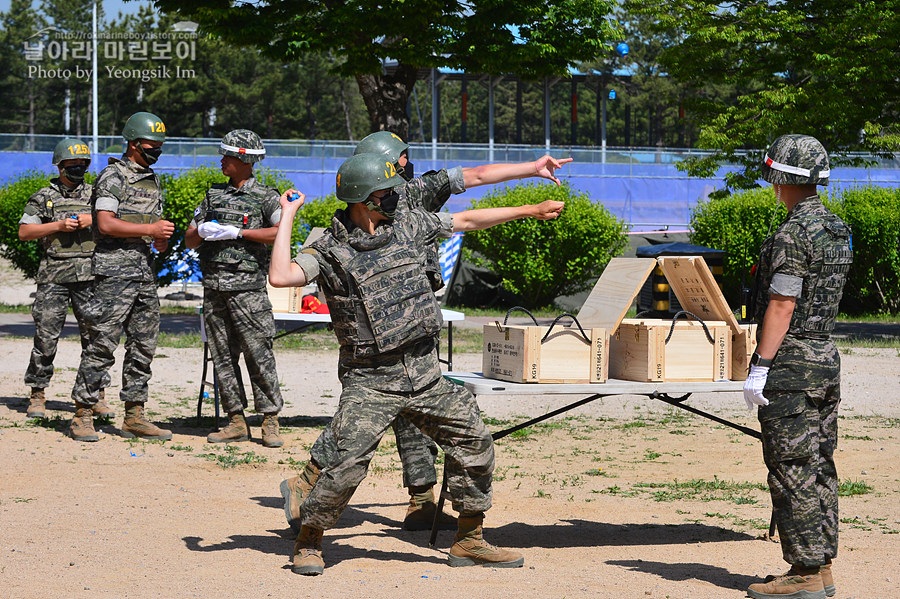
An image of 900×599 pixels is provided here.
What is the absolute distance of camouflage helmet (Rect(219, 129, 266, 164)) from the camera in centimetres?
839

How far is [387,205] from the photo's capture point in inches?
206

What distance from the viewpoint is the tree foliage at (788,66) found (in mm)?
18609

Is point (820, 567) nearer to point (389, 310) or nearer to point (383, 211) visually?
point (389, 310)

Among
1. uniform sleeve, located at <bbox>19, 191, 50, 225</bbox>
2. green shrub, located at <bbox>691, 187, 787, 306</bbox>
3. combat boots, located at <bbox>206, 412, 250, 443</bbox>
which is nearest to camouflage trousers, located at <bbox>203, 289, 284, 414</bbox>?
combat boots, located at <bbox>206, 412, 250, 443</bbox>

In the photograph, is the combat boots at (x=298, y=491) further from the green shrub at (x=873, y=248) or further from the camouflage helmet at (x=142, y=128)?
the green shrub at (x=873, y=248)

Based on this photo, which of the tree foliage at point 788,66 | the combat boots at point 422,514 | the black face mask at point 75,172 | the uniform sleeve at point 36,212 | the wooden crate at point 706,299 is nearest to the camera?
the wooden crate at point 706,299

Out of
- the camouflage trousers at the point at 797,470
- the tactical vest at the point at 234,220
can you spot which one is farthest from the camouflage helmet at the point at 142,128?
the camouflage trousers at the point at 797,470

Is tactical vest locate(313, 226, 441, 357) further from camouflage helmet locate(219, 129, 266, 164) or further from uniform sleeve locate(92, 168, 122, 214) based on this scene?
uniform sleeve locate(92, 168, 122, 214)

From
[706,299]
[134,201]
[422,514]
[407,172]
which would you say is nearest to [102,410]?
[134,201]

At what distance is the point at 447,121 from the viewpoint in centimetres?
9825

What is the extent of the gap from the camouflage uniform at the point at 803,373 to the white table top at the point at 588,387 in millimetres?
881

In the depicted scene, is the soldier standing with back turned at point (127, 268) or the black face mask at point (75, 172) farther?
the black face mask at point (75, 172)

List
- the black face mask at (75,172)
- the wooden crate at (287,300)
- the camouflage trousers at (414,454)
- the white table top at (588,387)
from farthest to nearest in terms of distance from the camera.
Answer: the wooden crate at (287,300), the black face mask at (75,172), the camouflage trousers at (414,454), the white table top at (588,387)

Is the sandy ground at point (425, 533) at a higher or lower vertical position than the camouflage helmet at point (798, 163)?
lower
